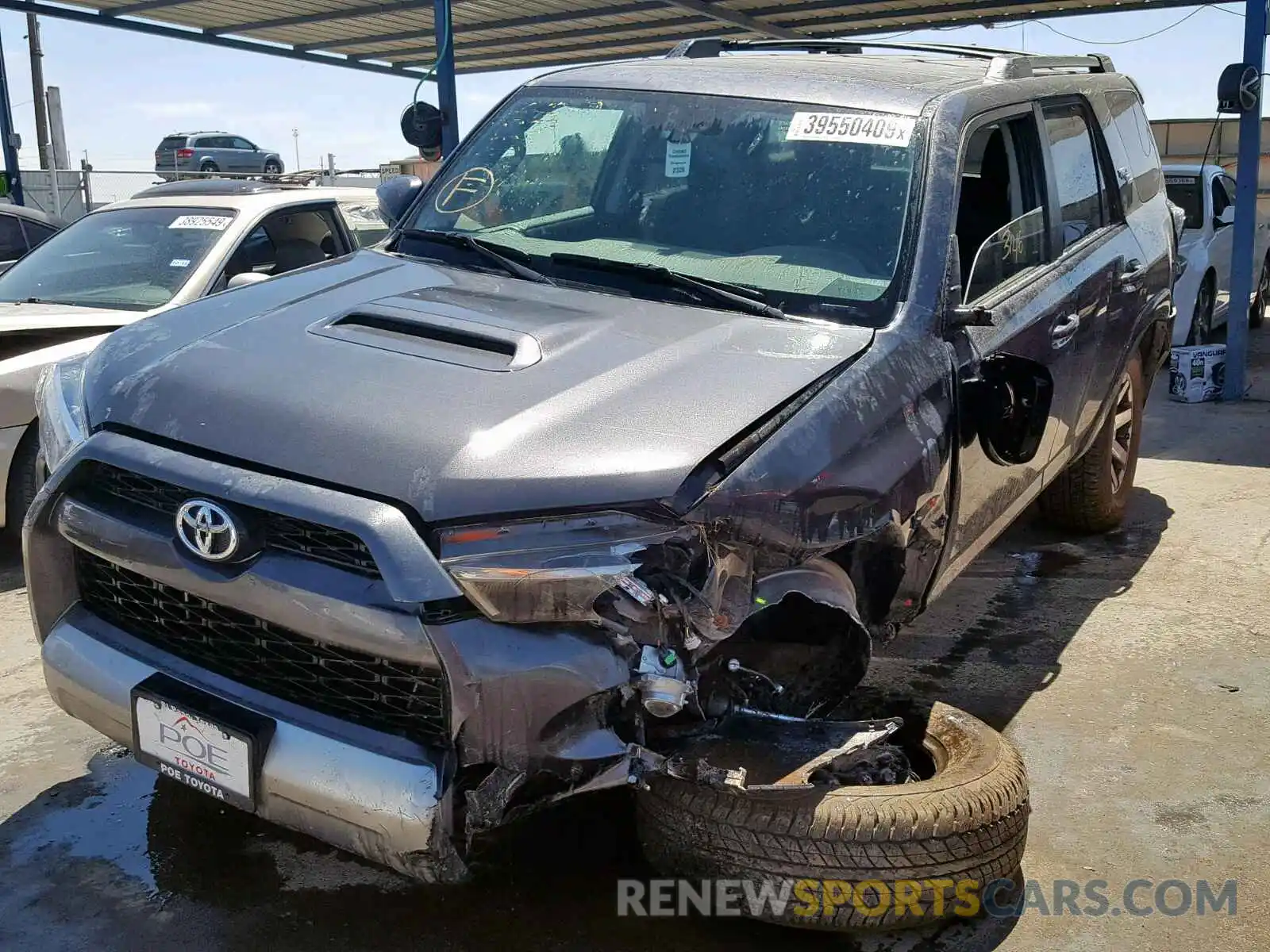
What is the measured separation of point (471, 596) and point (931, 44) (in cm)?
335

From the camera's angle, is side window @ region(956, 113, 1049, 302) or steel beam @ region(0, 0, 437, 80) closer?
side window @ region(956, 113, 1049, 302)

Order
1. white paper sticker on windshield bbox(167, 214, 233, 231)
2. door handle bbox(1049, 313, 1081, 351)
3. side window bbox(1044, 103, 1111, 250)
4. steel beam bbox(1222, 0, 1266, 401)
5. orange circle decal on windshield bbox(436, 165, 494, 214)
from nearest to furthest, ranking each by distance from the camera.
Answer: orange circle decal on windshield bbox(436, 165, 494, 214) < door handle bbox(1049, 313, 1081, 351) < side window bbox(1044, 103, 1111, 250) < white paper sticker on windshield bbox(167, 214, 233, 231) < steel beam bbox(1222, 0, 1266, 401)

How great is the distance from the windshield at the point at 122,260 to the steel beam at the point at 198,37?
8.17 m

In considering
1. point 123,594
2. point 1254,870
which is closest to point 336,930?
point 123,594

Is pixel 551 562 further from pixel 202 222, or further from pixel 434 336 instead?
pixel 202 222

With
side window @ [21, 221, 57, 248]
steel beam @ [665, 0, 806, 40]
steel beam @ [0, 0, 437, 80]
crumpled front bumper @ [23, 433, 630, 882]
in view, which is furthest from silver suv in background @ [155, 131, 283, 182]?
crumpled front bumper @ [23, 433, 630, 882]

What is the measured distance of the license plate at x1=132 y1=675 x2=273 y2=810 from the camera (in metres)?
2.51

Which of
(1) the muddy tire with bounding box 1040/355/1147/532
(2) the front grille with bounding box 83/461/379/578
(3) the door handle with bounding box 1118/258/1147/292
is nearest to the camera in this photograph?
(2) the front grille with bounding box 83/461/379/578

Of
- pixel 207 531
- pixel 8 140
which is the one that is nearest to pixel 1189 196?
pixel 207 531

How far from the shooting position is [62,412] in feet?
9.78

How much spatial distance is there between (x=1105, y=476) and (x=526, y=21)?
10332 mm

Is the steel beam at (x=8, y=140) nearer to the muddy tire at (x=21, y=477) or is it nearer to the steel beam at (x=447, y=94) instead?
the steel beam at (x=447, y=94)

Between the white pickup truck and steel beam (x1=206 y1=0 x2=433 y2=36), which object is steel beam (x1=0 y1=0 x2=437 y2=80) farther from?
the white pickup truck

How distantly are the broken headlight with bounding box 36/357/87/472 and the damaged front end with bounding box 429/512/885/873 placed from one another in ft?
3.54
